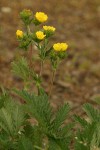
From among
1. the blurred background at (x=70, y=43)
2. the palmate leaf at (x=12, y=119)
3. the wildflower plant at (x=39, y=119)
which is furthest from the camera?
the blurred background at (x=70, y=43)

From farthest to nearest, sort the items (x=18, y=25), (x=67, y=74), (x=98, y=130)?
1. (x=18, y=25)
2. (x=67, y=74)
3. (x=98, y=130)

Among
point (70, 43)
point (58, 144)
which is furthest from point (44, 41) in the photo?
point (70, 43)

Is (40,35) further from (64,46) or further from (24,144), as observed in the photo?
(24,144)

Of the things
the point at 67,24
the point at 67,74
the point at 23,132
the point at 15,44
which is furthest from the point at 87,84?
the point at 23,132

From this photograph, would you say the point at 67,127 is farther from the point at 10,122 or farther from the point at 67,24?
the point at 67,24

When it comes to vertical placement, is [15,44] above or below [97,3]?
below

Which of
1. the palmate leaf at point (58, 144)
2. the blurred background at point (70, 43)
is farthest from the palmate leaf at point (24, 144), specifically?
the blurred background at point (70, 43)

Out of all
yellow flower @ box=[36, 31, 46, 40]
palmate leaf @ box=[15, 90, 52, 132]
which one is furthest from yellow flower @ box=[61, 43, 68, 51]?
palmate leaf @ box=[15, 90, 52, 132]

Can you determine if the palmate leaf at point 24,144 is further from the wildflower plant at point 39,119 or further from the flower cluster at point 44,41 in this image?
the flower cluster at point 44,41
